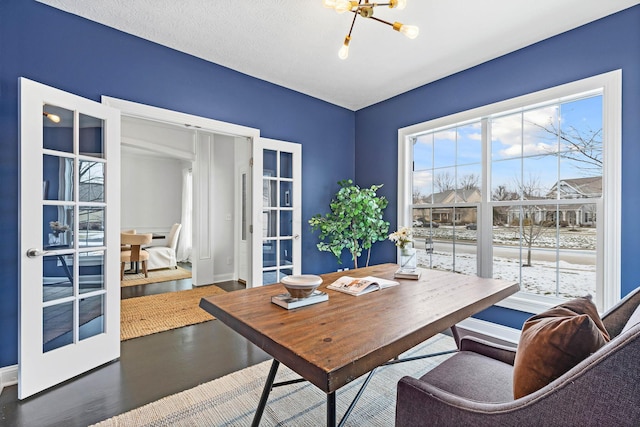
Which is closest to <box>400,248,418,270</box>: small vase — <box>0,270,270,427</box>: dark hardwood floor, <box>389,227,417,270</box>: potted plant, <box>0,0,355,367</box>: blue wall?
<box>389,227,417,270</box>: potted plant

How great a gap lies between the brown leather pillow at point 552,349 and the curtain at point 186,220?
7.40 m

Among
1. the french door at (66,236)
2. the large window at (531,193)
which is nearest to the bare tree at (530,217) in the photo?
the large window at (531,193)

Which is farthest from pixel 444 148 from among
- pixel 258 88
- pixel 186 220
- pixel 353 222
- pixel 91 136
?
pixel 186 220

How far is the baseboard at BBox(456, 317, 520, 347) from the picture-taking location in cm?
291

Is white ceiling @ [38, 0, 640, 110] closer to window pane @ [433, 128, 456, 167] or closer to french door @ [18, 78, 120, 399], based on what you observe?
window pane @ [433, 128, 456, 167]

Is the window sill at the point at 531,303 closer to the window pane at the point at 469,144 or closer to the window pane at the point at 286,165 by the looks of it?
the window pane at the point at 469,144

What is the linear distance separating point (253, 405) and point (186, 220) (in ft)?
20.9

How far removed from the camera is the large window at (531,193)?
2.43 m

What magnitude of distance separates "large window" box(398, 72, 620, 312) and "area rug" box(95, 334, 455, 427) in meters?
1.59

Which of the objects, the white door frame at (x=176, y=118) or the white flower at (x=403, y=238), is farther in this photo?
the white door frame at (x=176, y=118)

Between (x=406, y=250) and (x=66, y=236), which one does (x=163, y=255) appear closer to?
(x=66, y=236)

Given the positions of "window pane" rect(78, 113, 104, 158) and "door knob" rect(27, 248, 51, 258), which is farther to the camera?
"window pane" rect(78, 113, 104, 158)

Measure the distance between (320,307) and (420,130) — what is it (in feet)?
9.54

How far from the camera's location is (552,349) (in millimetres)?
860
